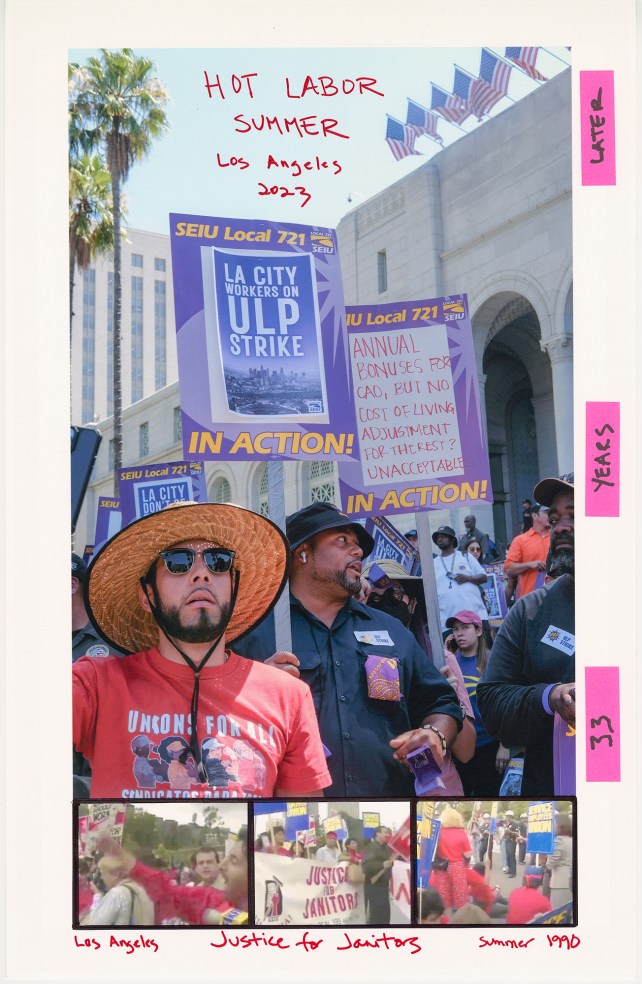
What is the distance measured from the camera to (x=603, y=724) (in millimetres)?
5094

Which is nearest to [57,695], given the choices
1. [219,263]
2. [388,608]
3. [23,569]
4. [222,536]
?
[23,569]

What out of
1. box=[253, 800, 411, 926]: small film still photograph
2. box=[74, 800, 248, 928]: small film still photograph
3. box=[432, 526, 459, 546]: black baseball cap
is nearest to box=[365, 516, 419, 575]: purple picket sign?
box=[432, 526, 459, 546]: black baseball cap

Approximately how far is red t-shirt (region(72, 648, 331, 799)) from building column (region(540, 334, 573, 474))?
1.62m

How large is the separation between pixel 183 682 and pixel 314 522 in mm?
908

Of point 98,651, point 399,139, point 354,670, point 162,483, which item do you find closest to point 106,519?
point 162,483

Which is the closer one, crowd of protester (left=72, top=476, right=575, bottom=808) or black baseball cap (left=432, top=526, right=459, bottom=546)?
crowd of protester (left=72, top=476, right=575, bottom=808)

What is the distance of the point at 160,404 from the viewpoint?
647 centimetres

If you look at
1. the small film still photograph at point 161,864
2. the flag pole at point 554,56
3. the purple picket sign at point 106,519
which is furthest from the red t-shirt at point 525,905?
the flag pole at point 554,56

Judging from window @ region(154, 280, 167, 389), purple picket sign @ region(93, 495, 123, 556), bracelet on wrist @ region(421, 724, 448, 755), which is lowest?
bracelet on wrist @ region(421, 724, 448, 755)

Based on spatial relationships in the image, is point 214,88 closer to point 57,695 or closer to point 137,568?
point 137,568

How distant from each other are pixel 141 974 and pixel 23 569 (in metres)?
1.72

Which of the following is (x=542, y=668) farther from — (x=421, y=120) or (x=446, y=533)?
(x=421, y=120)

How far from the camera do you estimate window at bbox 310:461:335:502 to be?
551cm

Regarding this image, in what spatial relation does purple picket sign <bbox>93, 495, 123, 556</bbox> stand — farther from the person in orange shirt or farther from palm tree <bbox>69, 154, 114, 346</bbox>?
the person in orange shirt
